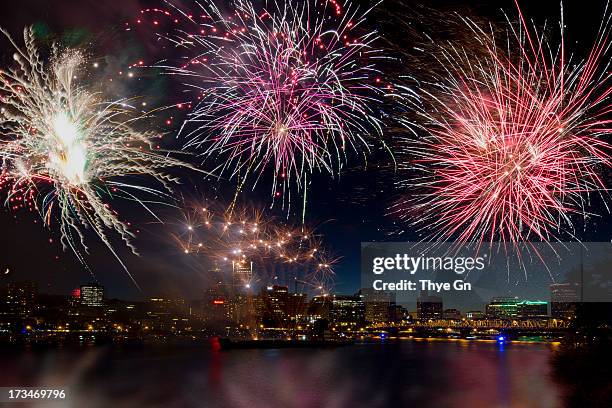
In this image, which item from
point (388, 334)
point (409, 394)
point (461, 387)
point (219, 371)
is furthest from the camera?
point (388, 334)

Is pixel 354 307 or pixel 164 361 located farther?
pixel 354 307

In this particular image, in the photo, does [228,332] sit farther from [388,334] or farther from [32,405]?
[32,405]

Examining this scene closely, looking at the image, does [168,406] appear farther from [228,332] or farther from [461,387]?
[228,332]

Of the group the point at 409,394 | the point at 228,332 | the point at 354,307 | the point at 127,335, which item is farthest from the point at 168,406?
the point at 354,307

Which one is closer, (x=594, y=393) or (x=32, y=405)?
(x=32, y=405)

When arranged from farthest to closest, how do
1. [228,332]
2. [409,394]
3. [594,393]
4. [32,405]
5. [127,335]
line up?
[127,335] < [228,332] < [409,394] < [594,393] < [32,405]

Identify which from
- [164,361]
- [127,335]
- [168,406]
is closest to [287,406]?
[168,406]
